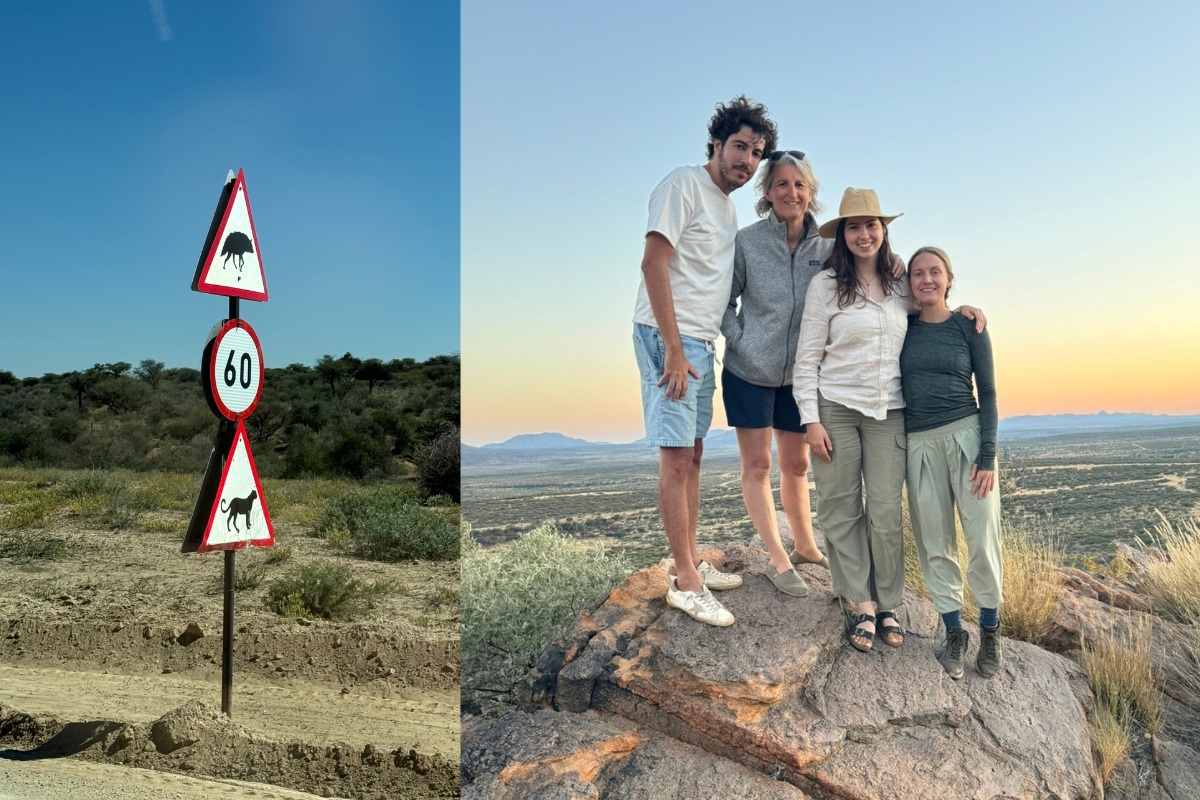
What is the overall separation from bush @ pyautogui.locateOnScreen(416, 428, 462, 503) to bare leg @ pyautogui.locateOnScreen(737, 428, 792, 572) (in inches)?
463

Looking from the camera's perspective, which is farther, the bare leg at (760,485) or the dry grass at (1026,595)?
the dry grass at (1026,595)

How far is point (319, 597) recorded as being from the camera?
7195 millimetres

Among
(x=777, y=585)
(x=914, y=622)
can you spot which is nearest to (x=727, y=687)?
(x=777, y=585)

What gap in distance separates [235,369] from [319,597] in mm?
3590

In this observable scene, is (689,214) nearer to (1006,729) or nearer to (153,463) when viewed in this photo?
(1006,729)

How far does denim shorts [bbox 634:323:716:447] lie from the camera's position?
361 centimetres

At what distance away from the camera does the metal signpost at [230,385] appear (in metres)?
4.03

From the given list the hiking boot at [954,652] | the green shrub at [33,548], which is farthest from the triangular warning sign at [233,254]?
the green shrub at [33,548]

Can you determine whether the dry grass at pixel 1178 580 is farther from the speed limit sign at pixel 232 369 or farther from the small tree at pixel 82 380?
the small tree at pixel 82 380

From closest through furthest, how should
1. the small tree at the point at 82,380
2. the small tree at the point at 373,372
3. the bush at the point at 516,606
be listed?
1. the bush at the point at 516,606
2. the small tree at the point at 82,380
3. the small tree at the point at 373,372

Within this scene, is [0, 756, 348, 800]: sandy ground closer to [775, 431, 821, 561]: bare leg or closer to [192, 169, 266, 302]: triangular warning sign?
[192, 169, 266, 302]: triangular warning sign

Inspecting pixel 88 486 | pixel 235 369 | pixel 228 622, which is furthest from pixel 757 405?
pixel 88 486

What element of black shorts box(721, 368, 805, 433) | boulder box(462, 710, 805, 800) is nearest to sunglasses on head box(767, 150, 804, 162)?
black shorts box(721, 368, 805, 433)

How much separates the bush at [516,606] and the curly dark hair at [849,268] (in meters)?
2.01
